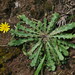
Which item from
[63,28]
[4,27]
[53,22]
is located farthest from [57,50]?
[4,27]

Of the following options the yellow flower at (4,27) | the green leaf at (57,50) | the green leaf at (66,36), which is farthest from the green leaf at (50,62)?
the yellow flower at (4,27)

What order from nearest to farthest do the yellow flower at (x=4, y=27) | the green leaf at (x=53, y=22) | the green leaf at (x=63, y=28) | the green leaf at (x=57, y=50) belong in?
the green leaf at (x=57, y=50) < the green leaf at (x=63, y=28) < the green leaf at (x=53, y=22) < the yellow flower at (x=4, y=27)

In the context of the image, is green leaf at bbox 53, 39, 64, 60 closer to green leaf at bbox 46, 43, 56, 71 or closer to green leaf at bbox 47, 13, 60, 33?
green leaf at bbox 46, 43, 56, 71

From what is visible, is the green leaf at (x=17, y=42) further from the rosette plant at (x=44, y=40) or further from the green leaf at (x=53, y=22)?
the green leaf at (x=53, y=22)

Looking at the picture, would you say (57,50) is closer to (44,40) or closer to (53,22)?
(44,40)

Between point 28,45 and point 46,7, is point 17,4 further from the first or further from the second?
point 28,45

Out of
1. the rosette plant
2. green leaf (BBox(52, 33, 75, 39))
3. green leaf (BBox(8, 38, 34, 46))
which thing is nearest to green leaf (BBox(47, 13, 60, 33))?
the rosette plant

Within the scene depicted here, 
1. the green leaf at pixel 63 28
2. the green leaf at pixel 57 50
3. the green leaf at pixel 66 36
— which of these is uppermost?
the green leaf at pixel 63 28

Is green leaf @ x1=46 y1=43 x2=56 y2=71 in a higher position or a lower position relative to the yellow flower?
lower

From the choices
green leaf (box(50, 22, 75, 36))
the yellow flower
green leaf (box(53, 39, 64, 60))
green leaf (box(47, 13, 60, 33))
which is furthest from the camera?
the yellow flower
